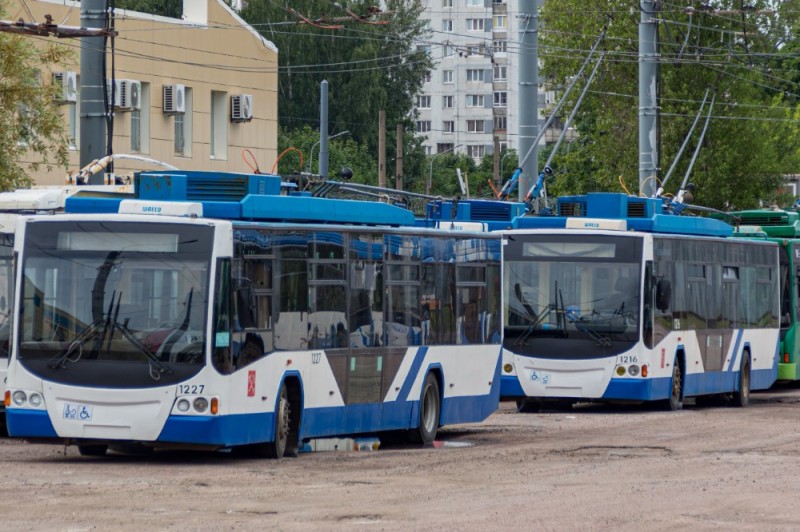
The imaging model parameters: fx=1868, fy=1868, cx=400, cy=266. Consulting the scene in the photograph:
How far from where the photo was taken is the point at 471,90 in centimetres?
12900

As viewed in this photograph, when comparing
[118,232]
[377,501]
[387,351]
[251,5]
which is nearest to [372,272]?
[387,351]

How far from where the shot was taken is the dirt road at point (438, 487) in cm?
1150

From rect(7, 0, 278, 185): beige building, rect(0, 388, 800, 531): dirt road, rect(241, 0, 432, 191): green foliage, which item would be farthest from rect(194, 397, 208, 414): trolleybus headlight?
rect(241, 0, 432, 191): green foliage

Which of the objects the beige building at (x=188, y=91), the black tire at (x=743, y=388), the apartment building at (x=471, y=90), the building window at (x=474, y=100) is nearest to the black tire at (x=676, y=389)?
the black tire at (x=743, y=388)

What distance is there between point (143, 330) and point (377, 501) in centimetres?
333

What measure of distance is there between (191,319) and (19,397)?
64.1 inches

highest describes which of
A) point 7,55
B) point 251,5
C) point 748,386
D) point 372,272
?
point 251,5

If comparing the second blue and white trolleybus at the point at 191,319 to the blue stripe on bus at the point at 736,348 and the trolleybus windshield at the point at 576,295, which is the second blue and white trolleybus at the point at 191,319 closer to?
the trolleybus windshield at the point at 576,295

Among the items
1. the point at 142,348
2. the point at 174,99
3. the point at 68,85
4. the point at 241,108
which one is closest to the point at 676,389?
the point at 142,348

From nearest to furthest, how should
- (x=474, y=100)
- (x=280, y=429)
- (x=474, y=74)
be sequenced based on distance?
(x=280, y=429) → (x=474, y=74) → (x=474, y=100)

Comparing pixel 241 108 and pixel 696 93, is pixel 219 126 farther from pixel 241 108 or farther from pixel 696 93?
pixel 696 93

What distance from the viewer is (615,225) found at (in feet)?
81.0

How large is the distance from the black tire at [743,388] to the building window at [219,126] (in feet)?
61.0

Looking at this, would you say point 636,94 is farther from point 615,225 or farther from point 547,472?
point 547,472
